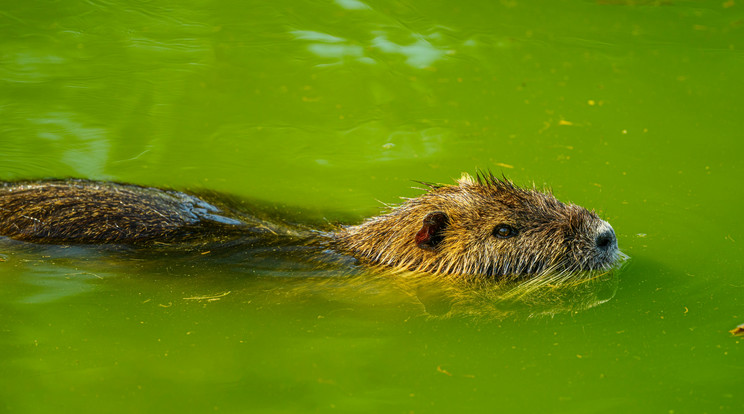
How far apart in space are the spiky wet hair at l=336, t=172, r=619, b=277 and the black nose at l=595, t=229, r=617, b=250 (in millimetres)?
21

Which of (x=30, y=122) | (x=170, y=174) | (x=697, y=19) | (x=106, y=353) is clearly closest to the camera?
(x=106, y=353)

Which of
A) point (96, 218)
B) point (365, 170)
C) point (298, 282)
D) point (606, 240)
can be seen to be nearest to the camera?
point (606, 240)

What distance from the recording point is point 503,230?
4.69 meters

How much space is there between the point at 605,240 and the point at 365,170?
218 cm

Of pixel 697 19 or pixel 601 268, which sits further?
pixel 697 19

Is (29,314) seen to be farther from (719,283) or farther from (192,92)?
(719,283)

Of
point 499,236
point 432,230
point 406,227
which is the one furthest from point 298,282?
point 499,236

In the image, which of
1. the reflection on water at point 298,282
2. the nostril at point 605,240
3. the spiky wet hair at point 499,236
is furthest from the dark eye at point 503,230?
the nostril at point 605,240

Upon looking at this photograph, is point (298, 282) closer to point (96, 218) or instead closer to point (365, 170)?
point (96, 218)

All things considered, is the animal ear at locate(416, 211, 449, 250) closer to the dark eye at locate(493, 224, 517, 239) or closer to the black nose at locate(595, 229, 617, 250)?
the dark eye at locate(493, 224, 517, 239)

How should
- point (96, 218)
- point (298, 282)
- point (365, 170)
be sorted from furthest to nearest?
point (365, 170) → point (96, 218) → point (298, 282)

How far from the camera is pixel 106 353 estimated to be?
13.2 ft

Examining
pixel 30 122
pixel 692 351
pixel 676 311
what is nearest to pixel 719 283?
pixel 676 311

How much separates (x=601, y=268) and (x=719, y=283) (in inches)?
27.1
